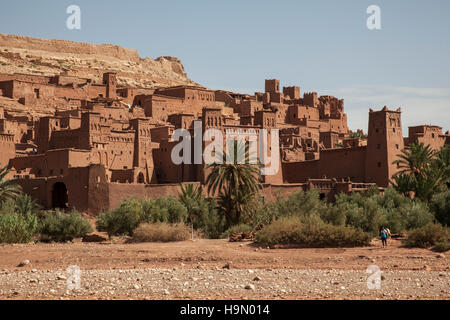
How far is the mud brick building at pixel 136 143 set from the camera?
134ft

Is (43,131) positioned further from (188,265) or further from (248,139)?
(188,265)

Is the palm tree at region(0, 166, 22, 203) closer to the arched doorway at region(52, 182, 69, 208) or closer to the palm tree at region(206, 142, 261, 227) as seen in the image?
the arched doorway at region(52, 182, 69, 208)

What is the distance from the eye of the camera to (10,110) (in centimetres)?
5638

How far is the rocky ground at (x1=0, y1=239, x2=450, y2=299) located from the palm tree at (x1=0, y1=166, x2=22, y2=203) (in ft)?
30.9

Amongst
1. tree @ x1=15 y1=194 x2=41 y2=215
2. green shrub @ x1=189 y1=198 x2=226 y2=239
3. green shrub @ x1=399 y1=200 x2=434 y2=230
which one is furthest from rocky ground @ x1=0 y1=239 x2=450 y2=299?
tree @ x1=15 y1=194 x2=41 y2=215

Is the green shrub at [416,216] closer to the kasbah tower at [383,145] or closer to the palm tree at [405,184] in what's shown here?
the palm tree at [405,184]

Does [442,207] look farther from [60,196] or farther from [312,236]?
[60,196]

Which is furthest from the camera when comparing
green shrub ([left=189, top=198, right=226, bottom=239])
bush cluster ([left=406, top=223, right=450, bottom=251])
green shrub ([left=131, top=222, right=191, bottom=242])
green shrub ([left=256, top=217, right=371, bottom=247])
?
green shrub ([left=189, top=198, right=226, bottom=239])

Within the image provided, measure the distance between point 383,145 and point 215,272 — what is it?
24691 mm

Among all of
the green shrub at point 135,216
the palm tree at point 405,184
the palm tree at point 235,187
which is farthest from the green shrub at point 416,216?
the green shrub at point 135,216

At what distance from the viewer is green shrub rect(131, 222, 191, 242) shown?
2855 cm

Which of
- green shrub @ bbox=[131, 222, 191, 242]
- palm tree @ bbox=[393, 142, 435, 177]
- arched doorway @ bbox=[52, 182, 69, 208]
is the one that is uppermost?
palm tree @ bbox=[393, 142, 435, 177]
